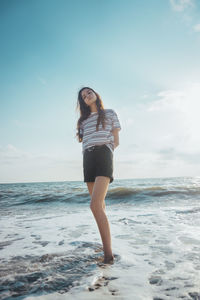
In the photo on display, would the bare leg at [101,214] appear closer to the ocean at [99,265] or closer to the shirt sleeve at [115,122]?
the ocean at [99,265]

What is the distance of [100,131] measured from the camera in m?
2.75

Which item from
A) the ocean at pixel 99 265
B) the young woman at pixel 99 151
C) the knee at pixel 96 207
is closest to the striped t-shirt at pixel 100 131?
the young woman at pixel 99 151

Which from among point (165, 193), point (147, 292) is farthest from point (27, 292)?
point (165, 193)

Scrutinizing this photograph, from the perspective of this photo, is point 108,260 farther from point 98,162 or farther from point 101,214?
point 98,162

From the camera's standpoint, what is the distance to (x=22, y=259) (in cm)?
281

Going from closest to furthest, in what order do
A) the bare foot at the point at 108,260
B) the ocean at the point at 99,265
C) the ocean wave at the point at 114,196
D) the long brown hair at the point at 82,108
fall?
the ocean at the point at 99,265 < the bare foot at the point at 108,260 < the long brown hair at the point at 82,108 < the ocean wave at the point at 114,196

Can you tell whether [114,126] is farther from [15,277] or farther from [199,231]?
[199,231]

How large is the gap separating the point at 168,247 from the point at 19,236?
2.87 meters

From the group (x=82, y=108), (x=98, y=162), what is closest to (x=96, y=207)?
(x=98, y=162)

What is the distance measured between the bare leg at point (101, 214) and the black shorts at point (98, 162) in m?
0.09

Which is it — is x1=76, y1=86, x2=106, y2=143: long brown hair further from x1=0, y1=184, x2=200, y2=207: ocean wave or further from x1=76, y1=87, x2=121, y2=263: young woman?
x1=0, y1=184, x2=200, y2=207: ocean wave

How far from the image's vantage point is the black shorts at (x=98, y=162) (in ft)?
8.64

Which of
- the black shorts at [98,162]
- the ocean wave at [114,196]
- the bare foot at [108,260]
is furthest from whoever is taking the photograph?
the ocean wave at [114,196]

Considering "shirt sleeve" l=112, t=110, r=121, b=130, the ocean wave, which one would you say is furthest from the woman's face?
the ocean wave
